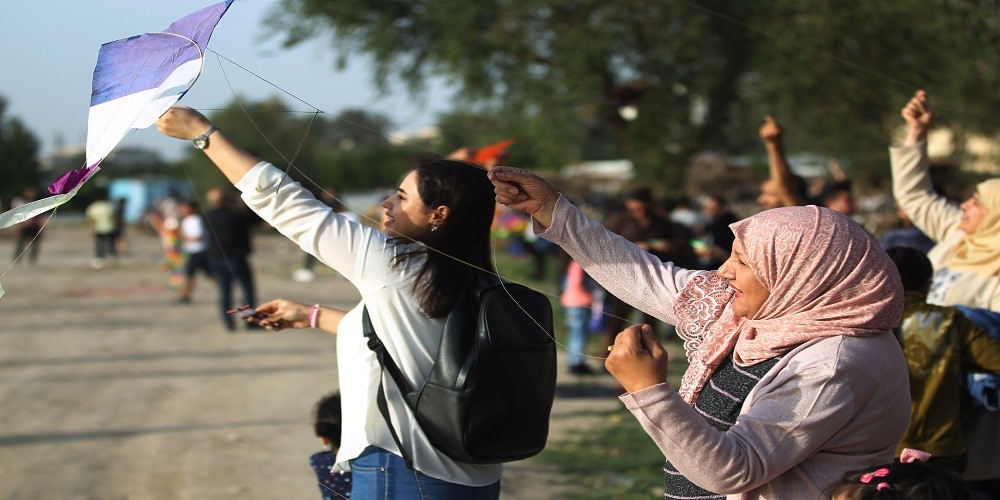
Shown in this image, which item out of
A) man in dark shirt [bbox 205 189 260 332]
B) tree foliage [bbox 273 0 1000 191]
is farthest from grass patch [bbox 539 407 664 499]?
tree foliage [bbox 273 0 1000 191]

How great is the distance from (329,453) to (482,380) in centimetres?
109

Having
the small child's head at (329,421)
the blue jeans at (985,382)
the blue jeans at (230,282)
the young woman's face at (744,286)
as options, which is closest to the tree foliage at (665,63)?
the blue jeans at (230,282)

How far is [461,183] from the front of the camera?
285 cm

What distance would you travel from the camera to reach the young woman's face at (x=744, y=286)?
7.38ft

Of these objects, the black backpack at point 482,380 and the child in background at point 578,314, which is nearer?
the black backpack at point 482,380

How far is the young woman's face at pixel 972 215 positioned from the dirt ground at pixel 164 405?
273cm

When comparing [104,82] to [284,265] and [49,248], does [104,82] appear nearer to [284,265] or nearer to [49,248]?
[284,265]

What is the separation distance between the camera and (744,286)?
2.27 metres

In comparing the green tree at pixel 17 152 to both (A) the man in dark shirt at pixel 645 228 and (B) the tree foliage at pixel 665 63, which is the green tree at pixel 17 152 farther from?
(A) the man in dark shirt at pixel 645 228

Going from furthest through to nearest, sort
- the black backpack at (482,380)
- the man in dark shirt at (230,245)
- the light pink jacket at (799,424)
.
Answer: the man in dark shirt at (230,245), the black backpack at (482,380), the light pink jacket at (799,424)

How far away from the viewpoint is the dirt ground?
235 inches

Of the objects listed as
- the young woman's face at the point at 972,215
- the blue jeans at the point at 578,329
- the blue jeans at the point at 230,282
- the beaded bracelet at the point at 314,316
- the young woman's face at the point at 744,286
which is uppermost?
the young woman's face at the point at 744,286

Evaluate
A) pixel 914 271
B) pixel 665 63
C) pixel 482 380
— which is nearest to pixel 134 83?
pixel 482 380

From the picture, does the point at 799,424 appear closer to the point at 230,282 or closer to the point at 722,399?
the point at 722,399
